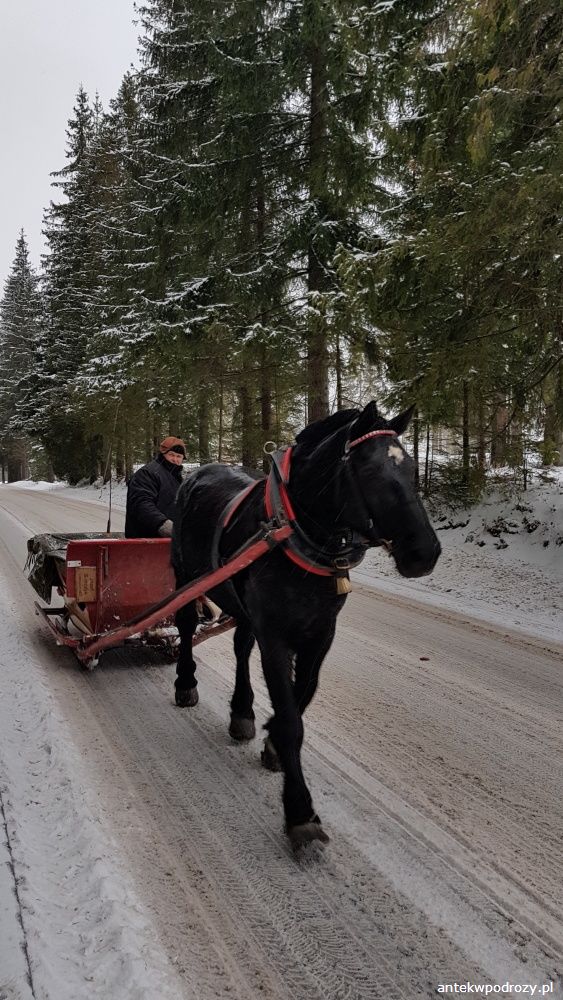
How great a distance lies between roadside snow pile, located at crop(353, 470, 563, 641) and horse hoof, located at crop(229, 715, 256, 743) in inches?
146

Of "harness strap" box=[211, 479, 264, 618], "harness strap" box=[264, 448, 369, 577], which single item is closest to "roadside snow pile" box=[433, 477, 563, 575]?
"harness strap" box=[211, 479, 264, 618]

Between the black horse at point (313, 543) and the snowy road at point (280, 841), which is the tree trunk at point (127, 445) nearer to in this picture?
the snowy road at point (280, 841)

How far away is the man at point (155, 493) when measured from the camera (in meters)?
5.19

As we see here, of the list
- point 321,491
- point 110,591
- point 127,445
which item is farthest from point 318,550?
point 127,445

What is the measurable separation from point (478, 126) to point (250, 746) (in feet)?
18.5

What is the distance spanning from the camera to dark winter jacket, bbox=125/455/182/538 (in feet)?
17.0

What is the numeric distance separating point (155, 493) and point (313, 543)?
3011 millimetres

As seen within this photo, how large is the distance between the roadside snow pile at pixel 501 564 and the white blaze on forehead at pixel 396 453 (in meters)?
4.47

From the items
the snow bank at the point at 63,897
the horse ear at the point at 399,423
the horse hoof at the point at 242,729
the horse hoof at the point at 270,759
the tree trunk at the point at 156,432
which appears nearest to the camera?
the snow bank at the point at 63,897

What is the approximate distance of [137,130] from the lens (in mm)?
13422

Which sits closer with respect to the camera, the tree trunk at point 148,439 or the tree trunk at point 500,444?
the tree trunk at point 500,444

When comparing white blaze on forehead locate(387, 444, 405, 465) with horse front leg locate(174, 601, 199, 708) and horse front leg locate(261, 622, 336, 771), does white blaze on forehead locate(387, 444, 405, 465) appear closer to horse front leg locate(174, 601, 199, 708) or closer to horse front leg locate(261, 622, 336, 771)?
horse front leg locate(261, 622, 336, 771)

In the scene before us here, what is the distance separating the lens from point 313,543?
2.64 m

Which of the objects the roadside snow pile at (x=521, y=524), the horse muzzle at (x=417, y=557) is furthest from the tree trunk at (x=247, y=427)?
the horse muzzle at (x=417, y=557)
